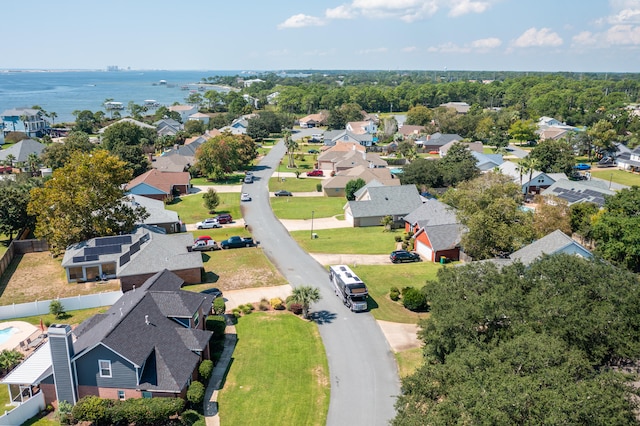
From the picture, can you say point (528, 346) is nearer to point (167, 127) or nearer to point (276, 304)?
point (276, 304)

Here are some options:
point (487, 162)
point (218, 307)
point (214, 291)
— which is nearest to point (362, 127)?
point (487, 162)

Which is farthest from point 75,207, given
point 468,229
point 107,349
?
point 468,229

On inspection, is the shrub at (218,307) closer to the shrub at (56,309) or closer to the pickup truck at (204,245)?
the shrub at (56,309)

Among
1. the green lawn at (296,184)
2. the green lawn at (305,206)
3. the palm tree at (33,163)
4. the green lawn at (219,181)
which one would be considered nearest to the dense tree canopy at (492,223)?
the green lawn at (305,206)

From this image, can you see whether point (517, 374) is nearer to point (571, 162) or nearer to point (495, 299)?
point (495, 299)

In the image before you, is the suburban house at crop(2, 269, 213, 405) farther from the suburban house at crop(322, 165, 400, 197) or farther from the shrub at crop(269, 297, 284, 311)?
the suburban house at crop(322, 165, 400, 197)
